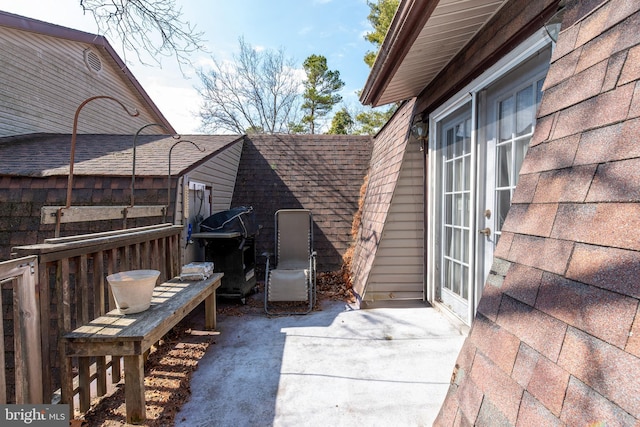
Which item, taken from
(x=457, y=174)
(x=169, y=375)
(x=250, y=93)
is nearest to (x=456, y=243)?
(x=457, y=174)

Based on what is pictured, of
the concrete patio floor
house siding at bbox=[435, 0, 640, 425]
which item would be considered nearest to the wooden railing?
the concrete patio floor

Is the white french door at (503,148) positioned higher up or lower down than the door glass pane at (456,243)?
higher up

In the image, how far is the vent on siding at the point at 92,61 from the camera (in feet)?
27.6

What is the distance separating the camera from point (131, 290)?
2.22 meters

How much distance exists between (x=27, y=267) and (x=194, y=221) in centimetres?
280

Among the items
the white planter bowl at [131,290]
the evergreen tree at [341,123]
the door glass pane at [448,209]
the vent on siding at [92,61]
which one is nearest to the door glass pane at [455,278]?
the door glass pane at [448,209]

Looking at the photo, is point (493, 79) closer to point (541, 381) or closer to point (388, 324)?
point (541, 381)

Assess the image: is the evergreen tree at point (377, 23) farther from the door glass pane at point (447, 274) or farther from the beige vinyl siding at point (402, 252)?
the door glass pane at point (447, 274)

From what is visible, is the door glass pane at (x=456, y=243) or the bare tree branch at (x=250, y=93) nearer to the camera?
the door glass pane at (x=456, y=243)

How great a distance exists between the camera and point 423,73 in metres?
3.45

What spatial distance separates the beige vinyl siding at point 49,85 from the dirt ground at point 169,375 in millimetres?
6836

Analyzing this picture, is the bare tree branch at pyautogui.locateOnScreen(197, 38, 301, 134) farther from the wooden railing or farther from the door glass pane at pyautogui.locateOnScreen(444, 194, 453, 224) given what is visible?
the wooden railing

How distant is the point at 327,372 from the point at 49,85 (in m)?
9.43

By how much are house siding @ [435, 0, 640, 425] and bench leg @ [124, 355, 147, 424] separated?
1.85 metres
